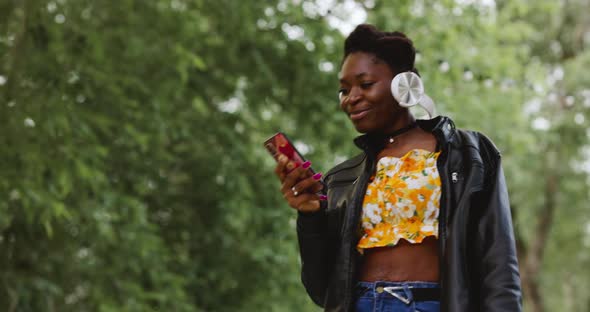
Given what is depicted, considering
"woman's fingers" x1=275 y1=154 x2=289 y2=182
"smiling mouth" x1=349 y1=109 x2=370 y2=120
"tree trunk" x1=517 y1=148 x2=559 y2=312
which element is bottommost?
"tree trunk" x1=517 y1=148 x2=559 y2=312

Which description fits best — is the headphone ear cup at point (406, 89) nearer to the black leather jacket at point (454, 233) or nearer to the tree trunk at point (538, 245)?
the black leather jacket at point (454, 233)

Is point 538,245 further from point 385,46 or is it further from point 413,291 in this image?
point 413,291

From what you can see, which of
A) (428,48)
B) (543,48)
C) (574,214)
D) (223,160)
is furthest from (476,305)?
(574,214)

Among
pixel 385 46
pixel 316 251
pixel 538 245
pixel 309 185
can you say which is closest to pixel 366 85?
pixel 385 46

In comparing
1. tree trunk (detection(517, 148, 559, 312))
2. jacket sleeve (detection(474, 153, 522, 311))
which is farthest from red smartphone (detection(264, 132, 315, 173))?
tree trunk (detection(517, 148, 559, 312))

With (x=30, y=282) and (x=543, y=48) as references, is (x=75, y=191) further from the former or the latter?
(x=543, y=48)

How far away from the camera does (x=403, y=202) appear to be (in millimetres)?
2750

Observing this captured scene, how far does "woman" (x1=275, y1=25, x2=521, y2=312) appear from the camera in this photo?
8.66 ft

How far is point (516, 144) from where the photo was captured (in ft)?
33.0

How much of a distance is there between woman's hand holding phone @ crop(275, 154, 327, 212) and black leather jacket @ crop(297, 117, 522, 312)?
7 cm

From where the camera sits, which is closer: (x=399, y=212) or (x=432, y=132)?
(x=399, y=212)

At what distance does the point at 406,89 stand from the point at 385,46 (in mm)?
191

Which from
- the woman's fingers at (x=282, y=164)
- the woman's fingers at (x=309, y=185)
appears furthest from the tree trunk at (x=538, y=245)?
the woman's fingers at (x=282, y=164)

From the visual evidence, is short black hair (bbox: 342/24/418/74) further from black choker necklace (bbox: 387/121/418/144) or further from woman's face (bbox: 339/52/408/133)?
black choker necklace (bbox: 387/121/418/144)
